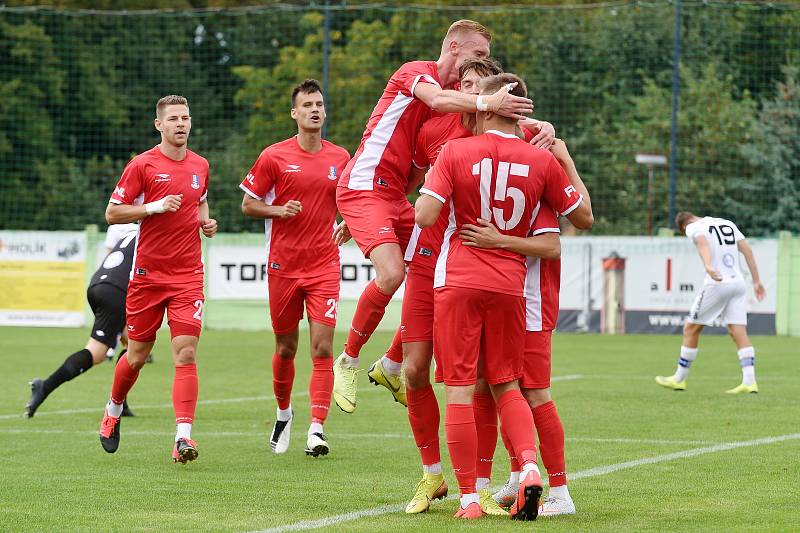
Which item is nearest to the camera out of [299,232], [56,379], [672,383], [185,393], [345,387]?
[345,387]

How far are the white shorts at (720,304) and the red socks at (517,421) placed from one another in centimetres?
855

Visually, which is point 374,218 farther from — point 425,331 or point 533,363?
point 533,363

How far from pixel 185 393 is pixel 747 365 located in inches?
287

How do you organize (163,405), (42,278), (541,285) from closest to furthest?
(541,285) < (163,405) < (42,278)

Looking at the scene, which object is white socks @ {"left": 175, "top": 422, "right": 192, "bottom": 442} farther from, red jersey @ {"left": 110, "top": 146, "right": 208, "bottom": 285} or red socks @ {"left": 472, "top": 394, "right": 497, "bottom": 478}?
red socks @ {"left": 472, "top": 394, "right": 497, "bottom": 478}

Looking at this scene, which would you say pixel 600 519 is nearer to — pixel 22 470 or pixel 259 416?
pixel 22 470

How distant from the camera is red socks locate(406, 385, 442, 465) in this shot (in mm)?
7367

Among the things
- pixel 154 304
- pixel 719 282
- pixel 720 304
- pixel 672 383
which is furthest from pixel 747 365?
pixel 154 304

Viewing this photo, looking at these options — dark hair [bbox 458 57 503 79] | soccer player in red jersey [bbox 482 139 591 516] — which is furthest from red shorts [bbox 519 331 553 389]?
dark hair [bbox 458 57 503 79]

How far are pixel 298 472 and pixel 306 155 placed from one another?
2.69 meters

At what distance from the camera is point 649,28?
33406 mm

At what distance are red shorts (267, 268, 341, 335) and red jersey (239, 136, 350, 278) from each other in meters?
0.06

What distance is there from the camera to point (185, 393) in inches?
361

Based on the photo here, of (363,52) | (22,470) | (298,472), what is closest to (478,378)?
(298,472)
